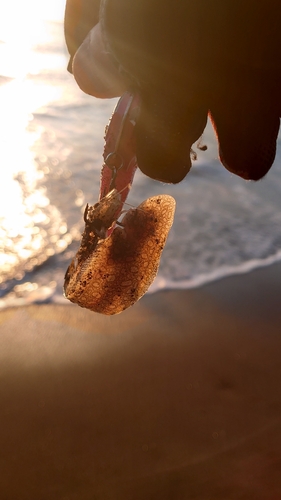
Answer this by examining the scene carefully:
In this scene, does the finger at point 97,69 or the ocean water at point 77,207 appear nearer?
the finger at point 97,69

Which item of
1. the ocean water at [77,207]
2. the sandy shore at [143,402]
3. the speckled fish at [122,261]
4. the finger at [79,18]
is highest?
the finger at [79,18]

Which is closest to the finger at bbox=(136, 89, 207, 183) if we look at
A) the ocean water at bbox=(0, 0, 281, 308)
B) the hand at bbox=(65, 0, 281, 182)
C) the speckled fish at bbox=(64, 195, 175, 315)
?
the hand at bbox=(65, 0, 281, 182)

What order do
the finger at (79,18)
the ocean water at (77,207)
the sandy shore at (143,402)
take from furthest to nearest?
the ocean water at (77,207) < the sandy shore at (143,402) < the finger at (79,18)

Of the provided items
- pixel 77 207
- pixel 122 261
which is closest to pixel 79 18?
pixel 122 261

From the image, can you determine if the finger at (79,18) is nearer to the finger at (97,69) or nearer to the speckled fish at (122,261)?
the finger at (97,69)

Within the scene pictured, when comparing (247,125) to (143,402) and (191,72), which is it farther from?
(143,402)

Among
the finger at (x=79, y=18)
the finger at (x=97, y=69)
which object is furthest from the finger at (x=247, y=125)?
the finger at (x=79, y=18)

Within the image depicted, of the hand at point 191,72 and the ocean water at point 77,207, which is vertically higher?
the hand at point 191,72

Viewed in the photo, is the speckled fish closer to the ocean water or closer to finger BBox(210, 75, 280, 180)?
finger BBox(210, 75, 280, 180)
